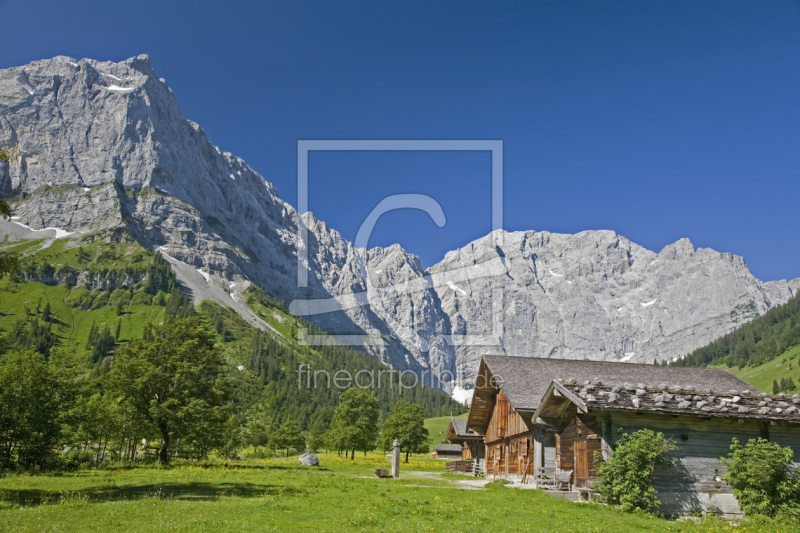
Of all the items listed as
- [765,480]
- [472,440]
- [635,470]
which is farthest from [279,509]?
[472,440]

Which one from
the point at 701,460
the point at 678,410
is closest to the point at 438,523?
the point at 678,410

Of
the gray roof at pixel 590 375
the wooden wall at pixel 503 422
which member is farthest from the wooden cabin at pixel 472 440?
the gray roof at pixel 590 375

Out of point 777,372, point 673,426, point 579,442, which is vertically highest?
point 673,426

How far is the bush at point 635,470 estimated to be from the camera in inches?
820

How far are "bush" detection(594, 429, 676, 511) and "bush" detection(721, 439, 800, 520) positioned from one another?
3.11 meters

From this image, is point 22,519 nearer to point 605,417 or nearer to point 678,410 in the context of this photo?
point 605,417

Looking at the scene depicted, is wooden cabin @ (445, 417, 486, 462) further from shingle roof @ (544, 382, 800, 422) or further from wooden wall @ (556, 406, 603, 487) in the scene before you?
shingle roof @ (544, 382, 800, 422)

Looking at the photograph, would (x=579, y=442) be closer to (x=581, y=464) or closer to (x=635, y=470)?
(x=581, y=464)

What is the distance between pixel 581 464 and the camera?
25359 millimetres

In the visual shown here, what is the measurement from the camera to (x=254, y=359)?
648ft

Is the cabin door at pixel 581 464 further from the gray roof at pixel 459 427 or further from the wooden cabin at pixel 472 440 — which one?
the gray roof at pixel 459 427

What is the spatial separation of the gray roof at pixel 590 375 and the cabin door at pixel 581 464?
9.16 m

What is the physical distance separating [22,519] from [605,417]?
2157 cm

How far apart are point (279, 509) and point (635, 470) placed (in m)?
14.2
